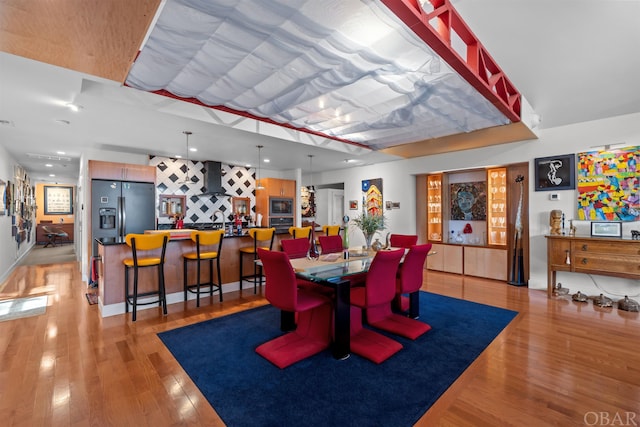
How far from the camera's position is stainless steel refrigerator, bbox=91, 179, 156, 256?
17.5 ft

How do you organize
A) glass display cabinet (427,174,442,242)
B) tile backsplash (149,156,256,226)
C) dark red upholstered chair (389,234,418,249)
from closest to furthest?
1. dark red upholstered chair (389,234,418,249)
2. glass display cabinet (427,174,442,242)
3. tile backsplash (149,156,256,226)

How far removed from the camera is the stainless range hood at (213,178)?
22.5 ft

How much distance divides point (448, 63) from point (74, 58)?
2.85 meters

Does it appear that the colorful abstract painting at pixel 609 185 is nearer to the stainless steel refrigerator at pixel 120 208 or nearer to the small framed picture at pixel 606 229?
the small framed picture at pixel 606 229

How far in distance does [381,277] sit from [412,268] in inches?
24.3

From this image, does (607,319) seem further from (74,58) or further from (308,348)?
(74,58)

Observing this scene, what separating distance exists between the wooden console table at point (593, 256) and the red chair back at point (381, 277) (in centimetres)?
322

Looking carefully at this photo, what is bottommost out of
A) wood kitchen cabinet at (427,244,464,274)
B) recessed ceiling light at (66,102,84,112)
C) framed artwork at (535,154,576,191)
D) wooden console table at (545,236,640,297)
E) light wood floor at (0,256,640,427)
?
light wood floor at (0,256,640,427)

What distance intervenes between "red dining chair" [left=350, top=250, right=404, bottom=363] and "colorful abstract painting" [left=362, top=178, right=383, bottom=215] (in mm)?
4582

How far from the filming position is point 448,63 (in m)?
2.28

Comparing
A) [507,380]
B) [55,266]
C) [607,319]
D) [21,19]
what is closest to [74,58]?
[21,19]

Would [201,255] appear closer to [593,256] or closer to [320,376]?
[320,376]

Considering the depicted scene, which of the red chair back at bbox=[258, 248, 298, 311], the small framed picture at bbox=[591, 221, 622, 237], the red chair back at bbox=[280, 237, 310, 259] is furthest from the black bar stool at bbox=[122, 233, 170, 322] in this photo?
the small framed picture at bbox=[591, 221, 622, 237]

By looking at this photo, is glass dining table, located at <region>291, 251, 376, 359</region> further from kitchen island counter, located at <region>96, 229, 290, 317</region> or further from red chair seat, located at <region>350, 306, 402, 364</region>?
kitchen island counter, located at <region>96, 229, 290, 317</region>
